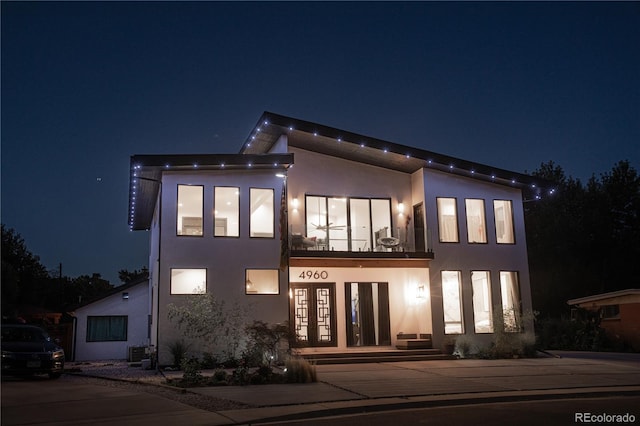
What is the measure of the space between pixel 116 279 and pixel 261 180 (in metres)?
46.6

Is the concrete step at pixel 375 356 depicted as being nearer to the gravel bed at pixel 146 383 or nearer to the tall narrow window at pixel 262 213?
the tall narrow window at pixel 262 213

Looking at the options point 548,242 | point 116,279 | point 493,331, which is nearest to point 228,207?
point 493,331

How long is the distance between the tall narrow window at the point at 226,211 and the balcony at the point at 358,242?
1787 mm

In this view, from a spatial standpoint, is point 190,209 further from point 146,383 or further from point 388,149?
point 388,149

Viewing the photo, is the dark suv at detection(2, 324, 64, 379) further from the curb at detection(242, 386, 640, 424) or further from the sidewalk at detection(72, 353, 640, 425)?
the curb at detection(242, 386, 640, 424)

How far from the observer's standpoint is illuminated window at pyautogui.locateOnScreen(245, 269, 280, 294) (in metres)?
17.2

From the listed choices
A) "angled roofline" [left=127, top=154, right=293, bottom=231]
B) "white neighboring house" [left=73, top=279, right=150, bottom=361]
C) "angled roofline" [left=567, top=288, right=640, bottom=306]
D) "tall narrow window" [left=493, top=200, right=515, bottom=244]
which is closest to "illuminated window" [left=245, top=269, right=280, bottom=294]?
"angled roofline" [left=127, top=154, right=293, bottom=231]

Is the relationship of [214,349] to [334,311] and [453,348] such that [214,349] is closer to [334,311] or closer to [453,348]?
[334,311]

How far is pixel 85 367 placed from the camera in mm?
17688

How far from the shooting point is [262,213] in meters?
17.8

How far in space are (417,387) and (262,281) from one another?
7.12 metres

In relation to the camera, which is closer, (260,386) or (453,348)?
(260,386)

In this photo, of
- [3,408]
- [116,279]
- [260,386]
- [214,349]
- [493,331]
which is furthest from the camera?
[116,279]

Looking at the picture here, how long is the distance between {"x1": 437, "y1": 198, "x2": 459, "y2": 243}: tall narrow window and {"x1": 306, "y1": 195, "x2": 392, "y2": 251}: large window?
176 cm
